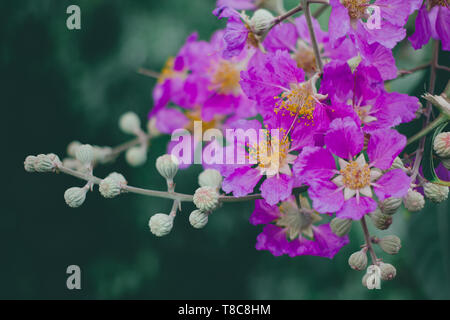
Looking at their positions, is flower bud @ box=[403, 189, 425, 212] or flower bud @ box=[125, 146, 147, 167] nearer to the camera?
flower bud @ box=[403, 189, 425, 212]

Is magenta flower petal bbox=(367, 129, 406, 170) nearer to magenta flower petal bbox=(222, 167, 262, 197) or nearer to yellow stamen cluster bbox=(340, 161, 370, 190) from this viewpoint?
yellow stamen cluster bbox=(340, 161, 370, 190)

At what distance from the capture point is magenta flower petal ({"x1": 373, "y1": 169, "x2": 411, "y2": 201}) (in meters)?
0.58

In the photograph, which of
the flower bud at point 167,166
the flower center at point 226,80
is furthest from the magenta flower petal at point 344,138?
the flower center at point 226,80

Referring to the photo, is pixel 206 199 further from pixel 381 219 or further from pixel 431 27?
pixel 431 27

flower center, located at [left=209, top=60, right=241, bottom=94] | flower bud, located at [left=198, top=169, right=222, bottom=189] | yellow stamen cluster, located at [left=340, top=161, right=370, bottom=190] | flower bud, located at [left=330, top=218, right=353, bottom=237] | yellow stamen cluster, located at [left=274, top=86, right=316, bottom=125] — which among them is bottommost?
flower bud, located at [left=330, top=218, right=353, bottom=237]

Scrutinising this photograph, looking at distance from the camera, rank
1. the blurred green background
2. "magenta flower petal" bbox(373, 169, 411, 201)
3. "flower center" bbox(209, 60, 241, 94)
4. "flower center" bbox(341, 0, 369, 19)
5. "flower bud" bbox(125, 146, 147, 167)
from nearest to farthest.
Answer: "magenta flower petal" bbox(373, 169, 411, 201), "flower center" bbox(341, 0, 369, 19), "flower center" bbox(209, 60, 241, 94), "flower bud" bbox(125, 146, 147, 167), the blurred green background

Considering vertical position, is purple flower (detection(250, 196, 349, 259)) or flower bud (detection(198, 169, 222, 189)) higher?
flower bud (detection(198, 169, 222, 189))

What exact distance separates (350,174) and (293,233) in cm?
15

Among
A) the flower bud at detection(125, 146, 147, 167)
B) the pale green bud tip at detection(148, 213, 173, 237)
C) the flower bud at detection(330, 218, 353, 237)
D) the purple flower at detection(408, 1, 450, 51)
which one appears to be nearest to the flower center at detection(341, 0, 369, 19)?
the purple flower at detection(408, 1, 450, 51)

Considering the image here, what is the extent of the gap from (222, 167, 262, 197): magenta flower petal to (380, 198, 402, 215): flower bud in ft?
0.56

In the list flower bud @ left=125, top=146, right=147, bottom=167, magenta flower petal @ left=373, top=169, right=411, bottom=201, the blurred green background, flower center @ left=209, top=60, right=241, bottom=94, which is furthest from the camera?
the blurred green background

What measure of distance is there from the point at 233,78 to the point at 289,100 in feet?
0.93

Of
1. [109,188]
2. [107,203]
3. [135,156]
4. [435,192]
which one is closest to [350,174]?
[435,192]

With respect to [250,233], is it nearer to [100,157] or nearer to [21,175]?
Answer: [100,157]
